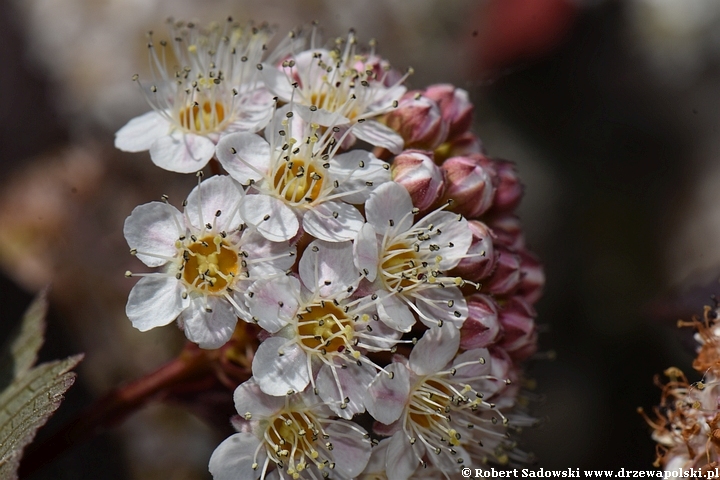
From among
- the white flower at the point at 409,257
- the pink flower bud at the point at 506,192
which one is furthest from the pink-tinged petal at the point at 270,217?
the pink flower bud at the point at 506,192

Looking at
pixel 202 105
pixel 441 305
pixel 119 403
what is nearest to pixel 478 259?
pixel 441 305

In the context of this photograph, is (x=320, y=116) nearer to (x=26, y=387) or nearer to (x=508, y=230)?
(x=508, y=230)

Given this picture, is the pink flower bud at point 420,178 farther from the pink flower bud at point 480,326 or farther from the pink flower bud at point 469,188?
the pink flower bud at point 480,326

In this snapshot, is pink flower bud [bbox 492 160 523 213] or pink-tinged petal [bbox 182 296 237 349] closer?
pink-tinged petal [bbox 182 296 237 349]

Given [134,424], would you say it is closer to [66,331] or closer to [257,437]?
[66,331]

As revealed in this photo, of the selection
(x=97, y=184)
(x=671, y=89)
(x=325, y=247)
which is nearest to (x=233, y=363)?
(x=325, y=247)

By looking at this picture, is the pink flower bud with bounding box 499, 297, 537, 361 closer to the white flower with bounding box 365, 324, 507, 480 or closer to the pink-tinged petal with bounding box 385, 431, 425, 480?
the white flower with bounding box 365, 324, 507, 480

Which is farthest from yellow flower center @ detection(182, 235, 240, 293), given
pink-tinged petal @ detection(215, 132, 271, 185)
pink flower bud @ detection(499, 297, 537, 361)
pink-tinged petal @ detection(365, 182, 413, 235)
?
pink flower bud @ detection(499, 297, 537, 361)
